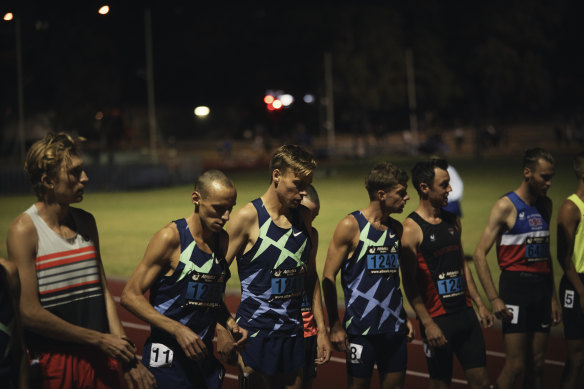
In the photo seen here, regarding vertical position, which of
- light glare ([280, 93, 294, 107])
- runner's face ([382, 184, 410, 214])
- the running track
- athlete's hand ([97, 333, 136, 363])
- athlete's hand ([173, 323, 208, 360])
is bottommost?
the running track

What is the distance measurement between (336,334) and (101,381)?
69.9 inches

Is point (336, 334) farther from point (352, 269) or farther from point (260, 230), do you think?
point (260, 230)

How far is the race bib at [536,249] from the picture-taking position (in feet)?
21.1

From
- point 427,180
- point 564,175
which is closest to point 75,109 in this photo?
point 564,175

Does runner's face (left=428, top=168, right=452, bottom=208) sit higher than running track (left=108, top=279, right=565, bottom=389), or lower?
higher

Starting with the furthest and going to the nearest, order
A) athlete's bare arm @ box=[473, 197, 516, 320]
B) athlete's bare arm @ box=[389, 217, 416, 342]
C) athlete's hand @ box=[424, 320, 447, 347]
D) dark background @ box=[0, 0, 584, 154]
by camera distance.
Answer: dark background @ box=[0, 0, 584, 154]
athlete's bare arm @ box=[473, 197, 516, 320]
athlete's bare arm @ box=[389, 217, 416, 342]
athlete's hand @ box=[424, 320, 447, 347]

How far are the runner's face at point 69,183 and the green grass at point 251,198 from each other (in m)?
8.45

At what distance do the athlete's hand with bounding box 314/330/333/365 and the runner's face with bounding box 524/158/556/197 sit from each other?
7.92ft

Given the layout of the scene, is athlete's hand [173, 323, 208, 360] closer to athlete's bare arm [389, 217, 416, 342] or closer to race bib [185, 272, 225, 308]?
race bib [185, 272, 225, 308]

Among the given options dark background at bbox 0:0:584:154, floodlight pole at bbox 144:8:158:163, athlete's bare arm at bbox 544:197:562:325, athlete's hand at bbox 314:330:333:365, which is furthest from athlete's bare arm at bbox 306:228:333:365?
dark background at bbox 0:0:584:154

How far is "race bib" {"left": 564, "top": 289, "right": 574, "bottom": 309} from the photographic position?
649cm

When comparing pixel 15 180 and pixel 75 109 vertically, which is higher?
pixel 75 109

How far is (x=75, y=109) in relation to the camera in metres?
40.7

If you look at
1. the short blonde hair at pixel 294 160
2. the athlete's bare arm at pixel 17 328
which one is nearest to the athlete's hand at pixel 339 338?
the short blonde hair at pixel 294 160
